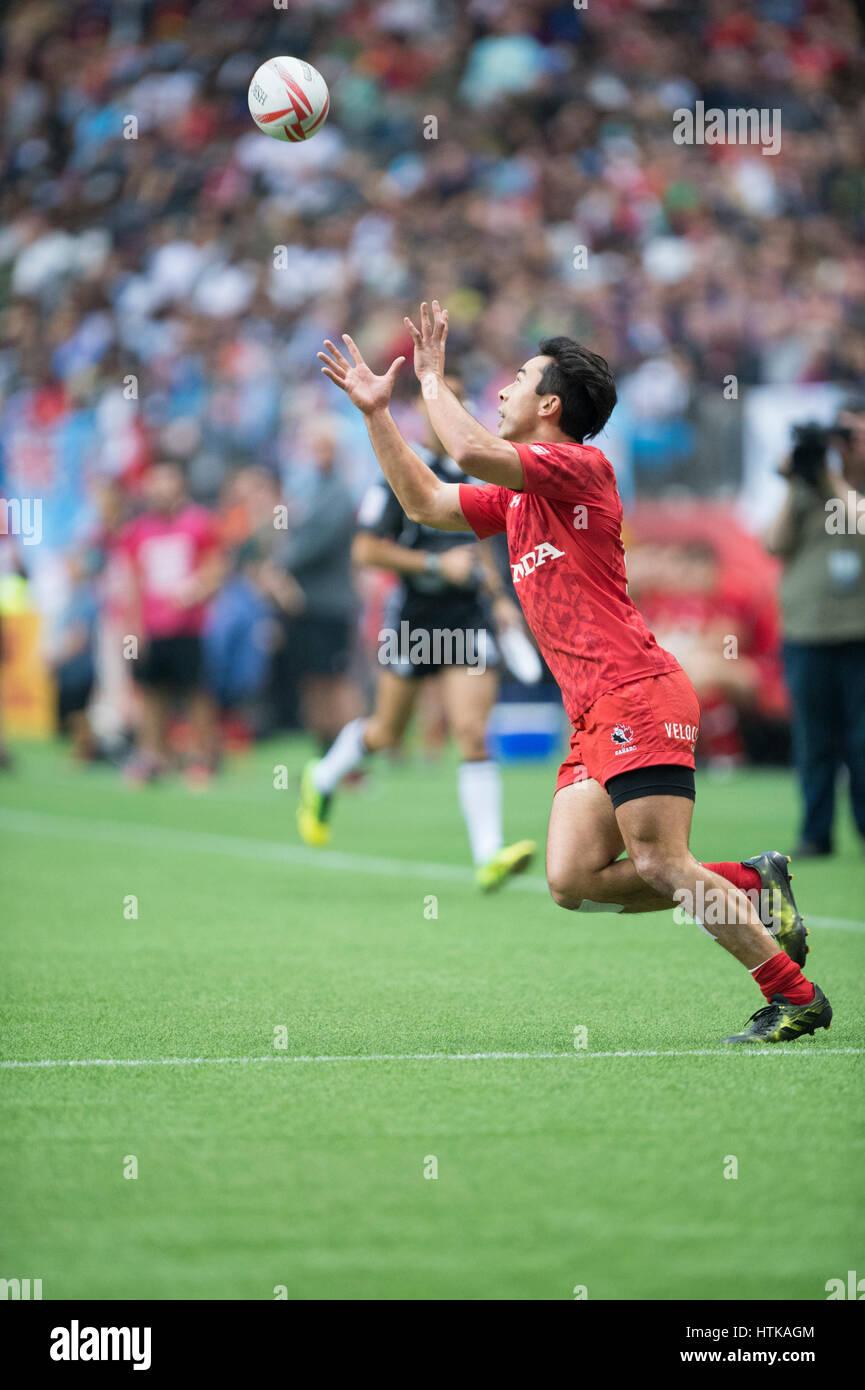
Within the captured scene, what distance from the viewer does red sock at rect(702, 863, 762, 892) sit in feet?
18.2

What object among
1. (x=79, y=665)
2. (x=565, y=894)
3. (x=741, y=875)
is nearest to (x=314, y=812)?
(x=565, y=894)

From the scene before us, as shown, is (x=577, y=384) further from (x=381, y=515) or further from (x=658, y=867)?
(x=381, y=515)

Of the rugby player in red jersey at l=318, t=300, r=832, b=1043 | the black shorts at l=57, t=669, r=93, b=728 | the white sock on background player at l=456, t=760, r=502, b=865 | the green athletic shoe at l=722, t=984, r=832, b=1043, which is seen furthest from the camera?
the black shorts at l=57, t=669, r=93, b=728

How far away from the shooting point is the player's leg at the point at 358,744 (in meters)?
9.46

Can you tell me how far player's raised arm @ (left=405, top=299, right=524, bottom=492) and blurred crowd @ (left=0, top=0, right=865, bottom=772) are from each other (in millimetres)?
11659

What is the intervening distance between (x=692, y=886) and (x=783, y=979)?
0.39 metres

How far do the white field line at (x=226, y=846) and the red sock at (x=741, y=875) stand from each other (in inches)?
106

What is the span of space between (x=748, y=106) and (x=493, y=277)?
4.39 meters

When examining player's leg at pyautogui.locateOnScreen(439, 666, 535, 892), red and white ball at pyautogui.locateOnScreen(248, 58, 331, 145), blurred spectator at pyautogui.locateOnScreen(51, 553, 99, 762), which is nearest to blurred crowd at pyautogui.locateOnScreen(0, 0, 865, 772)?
blurred spectator at pyautogui.locateOnScreen(51, 553, 99, 762)

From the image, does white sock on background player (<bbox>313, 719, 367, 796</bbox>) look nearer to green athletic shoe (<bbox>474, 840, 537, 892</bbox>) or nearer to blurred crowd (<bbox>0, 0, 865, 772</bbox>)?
green athletic shoe (<bbox>474, 840, 537, 892</bbox>)

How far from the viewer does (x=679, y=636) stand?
15.9 m

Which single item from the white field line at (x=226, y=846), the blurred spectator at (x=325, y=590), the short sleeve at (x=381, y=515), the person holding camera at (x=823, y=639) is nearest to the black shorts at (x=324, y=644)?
the blurred spectator at (x=325, y=590)
